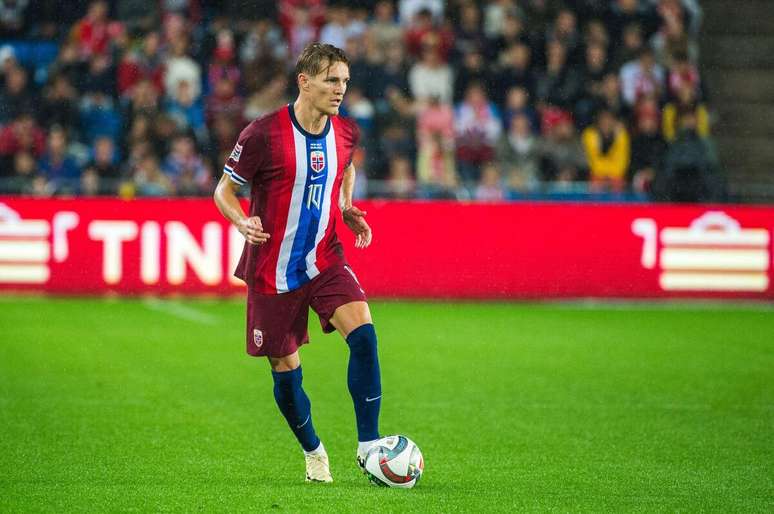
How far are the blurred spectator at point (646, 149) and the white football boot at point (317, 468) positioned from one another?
12.1 m

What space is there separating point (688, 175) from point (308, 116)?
1185cm

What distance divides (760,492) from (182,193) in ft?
37.6

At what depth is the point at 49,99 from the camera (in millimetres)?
18062

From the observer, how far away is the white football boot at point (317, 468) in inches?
258

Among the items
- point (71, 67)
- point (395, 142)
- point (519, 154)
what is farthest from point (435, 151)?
point (71, 67)

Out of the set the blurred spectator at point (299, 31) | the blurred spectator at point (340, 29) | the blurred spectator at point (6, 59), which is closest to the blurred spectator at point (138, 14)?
the blurred spectator at point (6, 59)

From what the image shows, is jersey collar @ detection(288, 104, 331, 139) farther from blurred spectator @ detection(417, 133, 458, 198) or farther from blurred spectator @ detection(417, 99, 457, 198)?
blurred spectator @ detection(417, 133, 458, 198)

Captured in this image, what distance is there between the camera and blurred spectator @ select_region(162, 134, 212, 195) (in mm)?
17484

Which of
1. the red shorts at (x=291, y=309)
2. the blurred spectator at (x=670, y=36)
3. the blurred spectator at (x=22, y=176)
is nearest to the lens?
the red shorts at (x=291, y=309)

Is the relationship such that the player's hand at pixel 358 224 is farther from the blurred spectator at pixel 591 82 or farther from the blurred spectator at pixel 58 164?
the blurred spectator at pixel 591 82

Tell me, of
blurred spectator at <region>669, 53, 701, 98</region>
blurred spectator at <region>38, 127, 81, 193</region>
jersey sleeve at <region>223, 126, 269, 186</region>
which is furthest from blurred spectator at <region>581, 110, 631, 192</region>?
jersey sleeve at <region>223, 126, 269, 186</region>

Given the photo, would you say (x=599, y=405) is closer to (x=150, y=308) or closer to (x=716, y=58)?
(x=150, y=308)

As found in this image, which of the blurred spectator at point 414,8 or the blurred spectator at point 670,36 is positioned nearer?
the blurred spectator at point 414,8

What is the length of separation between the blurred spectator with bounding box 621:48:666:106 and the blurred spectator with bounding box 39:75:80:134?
789 centimetres
